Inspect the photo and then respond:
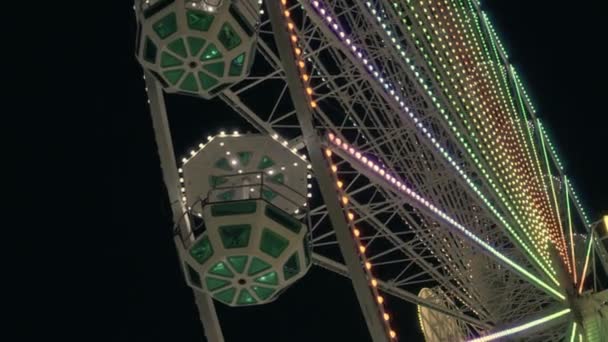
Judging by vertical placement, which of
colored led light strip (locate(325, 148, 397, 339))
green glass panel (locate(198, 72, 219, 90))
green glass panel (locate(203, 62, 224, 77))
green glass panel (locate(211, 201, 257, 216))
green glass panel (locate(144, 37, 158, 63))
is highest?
green glass panel (locate(144, 37, 158, 63))

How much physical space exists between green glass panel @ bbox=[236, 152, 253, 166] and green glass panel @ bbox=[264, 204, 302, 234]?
135 centimetres

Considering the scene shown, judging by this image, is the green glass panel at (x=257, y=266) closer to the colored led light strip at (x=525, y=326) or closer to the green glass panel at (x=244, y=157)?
the green glass panel at (x=244, y=157)

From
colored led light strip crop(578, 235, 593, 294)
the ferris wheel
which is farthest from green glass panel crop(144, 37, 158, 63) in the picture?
Result: colored led light strip crop(578, 235, 593, 294)

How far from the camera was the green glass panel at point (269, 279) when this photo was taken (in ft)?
34.6

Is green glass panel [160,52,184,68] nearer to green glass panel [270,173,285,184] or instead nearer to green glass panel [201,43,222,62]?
green glass panel [201,43,222,62]

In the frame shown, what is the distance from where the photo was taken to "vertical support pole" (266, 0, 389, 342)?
30.1 ft

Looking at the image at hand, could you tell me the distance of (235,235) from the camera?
1040 centimetres

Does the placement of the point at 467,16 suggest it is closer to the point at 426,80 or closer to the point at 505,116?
the point at 505,116

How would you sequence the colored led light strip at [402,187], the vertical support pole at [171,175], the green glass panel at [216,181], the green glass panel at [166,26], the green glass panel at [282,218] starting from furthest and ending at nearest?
the green glass panel at [216,181] < the vertical support pole at [171,175] < the green glass panel at [166,26] < the green glass panel at [282,218] < the colored led light strip at [402,187]

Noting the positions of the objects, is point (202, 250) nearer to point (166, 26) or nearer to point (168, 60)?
point (168, 60)

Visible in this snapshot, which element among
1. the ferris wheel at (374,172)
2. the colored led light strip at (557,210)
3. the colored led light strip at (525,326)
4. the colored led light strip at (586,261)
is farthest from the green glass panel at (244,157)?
the colored led light strip at (557,210)

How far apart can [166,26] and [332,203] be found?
2967mm

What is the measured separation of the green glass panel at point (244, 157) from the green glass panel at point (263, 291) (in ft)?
5.50

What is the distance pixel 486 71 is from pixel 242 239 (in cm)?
785
